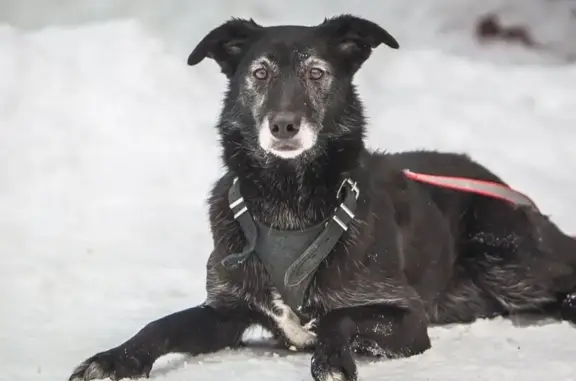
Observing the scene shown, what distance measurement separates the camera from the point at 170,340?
340 centimetres

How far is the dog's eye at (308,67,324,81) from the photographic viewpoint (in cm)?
365

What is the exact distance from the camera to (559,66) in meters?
9.33

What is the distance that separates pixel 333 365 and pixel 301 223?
2.55 ft

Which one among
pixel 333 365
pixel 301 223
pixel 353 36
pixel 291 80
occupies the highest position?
pixel 353 36

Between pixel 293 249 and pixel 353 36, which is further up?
pixel 353 36

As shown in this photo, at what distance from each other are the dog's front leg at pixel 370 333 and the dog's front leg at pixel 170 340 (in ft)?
1.52

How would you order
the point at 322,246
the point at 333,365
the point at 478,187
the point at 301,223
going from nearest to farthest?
1. the point at 333,365
2. the point at 322,246
3. the point at 301,223
4. the point at 478,187

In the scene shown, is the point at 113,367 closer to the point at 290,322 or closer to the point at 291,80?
the point at 290,322

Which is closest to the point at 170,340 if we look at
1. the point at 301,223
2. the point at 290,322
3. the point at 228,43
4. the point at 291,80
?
the point at 290,322

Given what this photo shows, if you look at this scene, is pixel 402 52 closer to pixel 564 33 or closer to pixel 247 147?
pixel 564 33

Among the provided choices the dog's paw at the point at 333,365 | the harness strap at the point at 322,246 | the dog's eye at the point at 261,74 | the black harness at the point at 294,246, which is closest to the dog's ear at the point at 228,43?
the dog's eye at the point at 261,74

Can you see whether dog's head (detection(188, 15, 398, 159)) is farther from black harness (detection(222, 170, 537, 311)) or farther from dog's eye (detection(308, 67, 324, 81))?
black harness (detection(222, 170, 537, 311))

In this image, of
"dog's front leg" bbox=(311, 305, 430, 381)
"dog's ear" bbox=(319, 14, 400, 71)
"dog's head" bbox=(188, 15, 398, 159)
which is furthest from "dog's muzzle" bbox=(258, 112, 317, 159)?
"dog's front leg" bbox=(311, 305, 430, 381)

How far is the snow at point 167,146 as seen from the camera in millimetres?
3598
